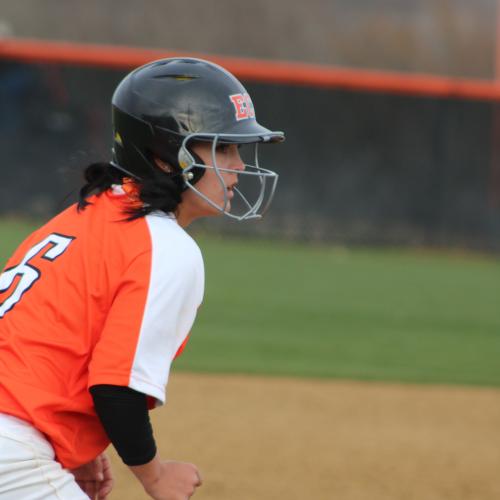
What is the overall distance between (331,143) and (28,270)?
12.7 meters

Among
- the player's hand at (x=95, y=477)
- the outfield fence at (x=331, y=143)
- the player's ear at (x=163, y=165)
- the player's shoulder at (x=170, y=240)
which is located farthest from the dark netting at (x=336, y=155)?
the player's shoulder at (x=170, y=240)

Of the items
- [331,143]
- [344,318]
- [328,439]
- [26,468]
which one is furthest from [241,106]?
[331,143]

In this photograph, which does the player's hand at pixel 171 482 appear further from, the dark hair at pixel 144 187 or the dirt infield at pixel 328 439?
the dirt infield at pixel 328 439

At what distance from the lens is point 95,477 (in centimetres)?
258

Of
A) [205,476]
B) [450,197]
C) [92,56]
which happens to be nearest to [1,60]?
[92,56]

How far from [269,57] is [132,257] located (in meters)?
21.0

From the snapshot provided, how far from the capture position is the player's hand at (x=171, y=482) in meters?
2.28

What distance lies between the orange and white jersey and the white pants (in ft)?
0.10

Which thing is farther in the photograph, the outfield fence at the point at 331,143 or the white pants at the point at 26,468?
the outfield fence at the point at 331,143

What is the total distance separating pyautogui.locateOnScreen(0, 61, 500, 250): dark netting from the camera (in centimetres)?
1438

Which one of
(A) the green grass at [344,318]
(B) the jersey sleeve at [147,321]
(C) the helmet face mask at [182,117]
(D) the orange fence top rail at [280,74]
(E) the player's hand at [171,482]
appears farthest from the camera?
(D) the orange fence top rail at [280,74]

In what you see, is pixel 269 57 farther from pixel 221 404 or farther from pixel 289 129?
pixel 221 404

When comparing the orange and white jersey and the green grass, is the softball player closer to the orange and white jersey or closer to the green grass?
the orange and white jersey

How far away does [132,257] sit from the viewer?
2.21 metres
